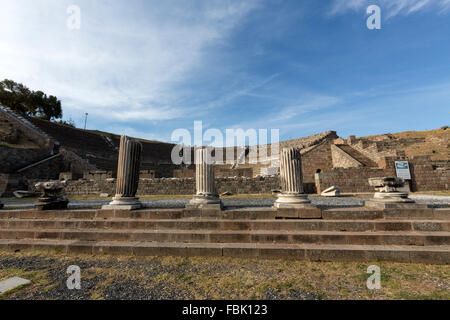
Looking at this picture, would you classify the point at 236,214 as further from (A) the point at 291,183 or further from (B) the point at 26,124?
(B) the point at 26,124

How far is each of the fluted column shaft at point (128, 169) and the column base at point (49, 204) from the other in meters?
2.00

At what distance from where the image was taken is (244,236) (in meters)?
4.11

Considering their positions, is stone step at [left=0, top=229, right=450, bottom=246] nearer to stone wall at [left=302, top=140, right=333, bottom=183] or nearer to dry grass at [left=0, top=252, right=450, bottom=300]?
dry grass at [left=0, top=252, right=450, bottom=300]

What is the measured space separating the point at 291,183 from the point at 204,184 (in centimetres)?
248

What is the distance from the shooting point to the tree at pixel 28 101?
1248 inches

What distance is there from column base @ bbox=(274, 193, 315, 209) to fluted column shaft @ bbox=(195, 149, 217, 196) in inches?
73.2

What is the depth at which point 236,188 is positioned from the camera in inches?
594

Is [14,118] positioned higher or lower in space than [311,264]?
higher

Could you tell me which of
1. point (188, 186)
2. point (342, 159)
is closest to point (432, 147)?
point (342, 159)

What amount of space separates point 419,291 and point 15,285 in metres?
5.61
